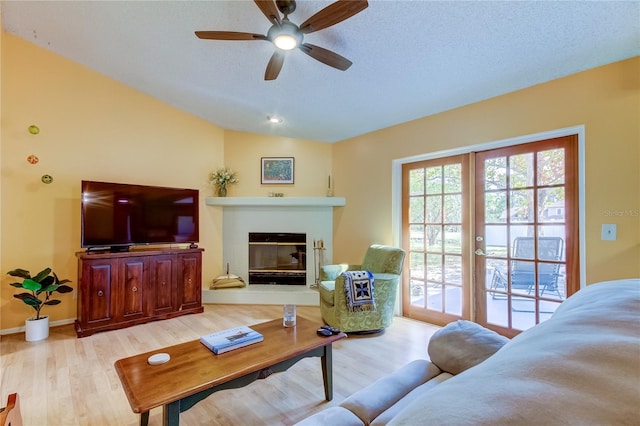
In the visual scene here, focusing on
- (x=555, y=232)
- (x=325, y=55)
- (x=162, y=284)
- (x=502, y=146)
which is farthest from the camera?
(x=162, y=284)

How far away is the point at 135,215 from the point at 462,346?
3.78 m

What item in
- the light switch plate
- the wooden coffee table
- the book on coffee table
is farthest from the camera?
the light switch plate

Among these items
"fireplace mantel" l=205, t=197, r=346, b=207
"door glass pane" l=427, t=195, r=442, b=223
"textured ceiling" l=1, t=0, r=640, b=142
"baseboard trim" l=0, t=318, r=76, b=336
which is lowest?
"baseboard trim" l=0, t=318, r=76, b=336

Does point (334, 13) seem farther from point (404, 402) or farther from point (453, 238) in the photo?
point (453, 238)

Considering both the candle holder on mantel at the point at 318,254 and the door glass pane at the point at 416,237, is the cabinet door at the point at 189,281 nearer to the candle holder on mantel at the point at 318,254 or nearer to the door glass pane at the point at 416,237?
the candle holder on mantel at the point at 318,254

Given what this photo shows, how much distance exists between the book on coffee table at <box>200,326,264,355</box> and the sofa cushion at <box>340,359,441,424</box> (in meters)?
0.97

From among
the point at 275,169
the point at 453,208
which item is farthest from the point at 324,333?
the point at 275,169

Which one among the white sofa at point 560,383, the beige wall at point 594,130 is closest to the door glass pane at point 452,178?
the beige wall at point 594,130

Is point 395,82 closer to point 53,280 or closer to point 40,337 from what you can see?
point 53,280

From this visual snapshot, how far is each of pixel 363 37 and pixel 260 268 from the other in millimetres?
3748

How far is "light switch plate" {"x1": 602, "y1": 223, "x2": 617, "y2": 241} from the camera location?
7.79ft

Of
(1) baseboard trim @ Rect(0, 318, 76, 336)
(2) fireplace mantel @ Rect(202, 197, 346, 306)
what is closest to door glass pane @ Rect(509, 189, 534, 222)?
(2) fireplace mantel @ Rect(202, 197, 346, 306)

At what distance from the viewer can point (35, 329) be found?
306cm

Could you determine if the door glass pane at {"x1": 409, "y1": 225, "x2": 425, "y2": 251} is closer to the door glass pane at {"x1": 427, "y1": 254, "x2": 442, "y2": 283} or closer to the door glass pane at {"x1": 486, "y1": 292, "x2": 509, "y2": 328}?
the door glass pane at {"x1": 427, "y1": 254, "x2": 442, "y2": 283}
